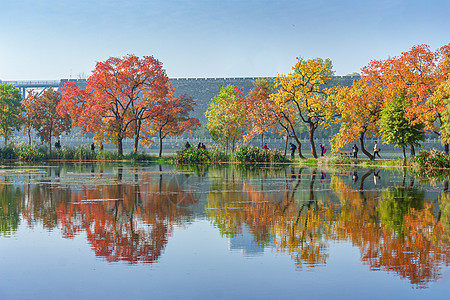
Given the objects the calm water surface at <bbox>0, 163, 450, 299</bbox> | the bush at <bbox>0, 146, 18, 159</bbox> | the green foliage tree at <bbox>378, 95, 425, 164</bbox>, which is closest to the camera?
the calm water surface at <bbox>0, 163, 450, 299</bbox>

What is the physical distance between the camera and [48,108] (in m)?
52.2

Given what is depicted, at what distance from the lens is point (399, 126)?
3634cm

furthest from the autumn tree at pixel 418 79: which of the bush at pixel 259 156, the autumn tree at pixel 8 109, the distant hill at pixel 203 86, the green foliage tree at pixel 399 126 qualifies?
the distant hill at pixel 203 86

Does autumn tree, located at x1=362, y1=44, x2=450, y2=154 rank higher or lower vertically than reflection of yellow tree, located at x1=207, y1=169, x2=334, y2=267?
higher

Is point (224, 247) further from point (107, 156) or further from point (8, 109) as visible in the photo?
point (8, 109)

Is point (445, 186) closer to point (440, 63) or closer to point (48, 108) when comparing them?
point (440, 63)

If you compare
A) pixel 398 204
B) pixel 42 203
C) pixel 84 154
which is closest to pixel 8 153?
pixel 84 154

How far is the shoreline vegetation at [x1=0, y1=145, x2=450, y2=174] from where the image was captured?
34.0 metres

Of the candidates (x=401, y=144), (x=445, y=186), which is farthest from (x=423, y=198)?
(x=401, y=144)

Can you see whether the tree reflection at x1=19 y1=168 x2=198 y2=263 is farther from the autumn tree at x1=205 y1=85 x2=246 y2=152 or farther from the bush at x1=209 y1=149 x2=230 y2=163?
the autumn tree at x1=205 y1=85 x2=246 y2=152

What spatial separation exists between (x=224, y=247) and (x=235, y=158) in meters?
34.5

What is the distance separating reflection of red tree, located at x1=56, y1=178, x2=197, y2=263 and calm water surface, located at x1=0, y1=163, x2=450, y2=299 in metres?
0.03

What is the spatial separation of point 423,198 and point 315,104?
2750cm

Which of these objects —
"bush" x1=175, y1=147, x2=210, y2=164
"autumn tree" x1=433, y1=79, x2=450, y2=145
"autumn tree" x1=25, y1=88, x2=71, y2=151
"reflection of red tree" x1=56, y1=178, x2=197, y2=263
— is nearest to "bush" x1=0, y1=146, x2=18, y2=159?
"autumn tree" x1=25, y1=88, x2=71, y2=151
